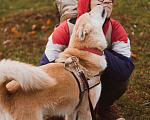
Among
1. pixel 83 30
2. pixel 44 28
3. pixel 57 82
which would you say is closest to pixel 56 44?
pixel 83 30

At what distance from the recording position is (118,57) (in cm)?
266

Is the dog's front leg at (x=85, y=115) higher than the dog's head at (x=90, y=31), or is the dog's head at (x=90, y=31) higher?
the dog's head at (x=90, y=31)

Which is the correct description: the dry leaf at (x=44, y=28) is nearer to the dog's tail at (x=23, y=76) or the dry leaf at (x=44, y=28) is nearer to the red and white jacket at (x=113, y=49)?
the red and white jacket at (x=113, y=49)

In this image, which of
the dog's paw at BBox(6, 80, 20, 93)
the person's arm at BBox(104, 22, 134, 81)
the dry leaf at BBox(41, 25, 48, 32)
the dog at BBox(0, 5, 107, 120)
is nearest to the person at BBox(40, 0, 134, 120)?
the person's arm at BBox(104, 22, 134, 81)

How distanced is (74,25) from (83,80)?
0.78 m

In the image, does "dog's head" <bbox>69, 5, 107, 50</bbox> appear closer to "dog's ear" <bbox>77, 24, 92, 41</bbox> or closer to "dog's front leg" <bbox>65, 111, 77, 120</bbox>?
"dog's ear" <bbox>77, 24, 92, 41</bbox>

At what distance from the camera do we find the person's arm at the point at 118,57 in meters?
2.58

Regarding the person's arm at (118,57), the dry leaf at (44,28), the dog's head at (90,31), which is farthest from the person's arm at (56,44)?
the dry leaf at (44,28)

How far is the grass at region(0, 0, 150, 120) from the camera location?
3411mm

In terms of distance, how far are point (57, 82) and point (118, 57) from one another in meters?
0.95

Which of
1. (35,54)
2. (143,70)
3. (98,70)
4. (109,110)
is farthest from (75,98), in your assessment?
(35,54)

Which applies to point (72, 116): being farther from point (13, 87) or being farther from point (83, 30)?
point (83, 30)

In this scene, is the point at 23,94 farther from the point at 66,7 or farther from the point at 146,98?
the point at 146,98

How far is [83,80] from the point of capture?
7.42 feet
